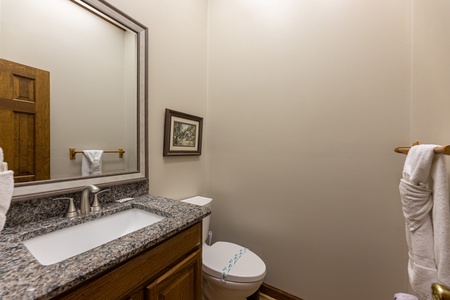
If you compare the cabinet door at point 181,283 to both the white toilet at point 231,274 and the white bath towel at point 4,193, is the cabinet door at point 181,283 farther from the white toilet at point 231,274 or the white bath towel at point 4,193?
the white bath towel at point 4,193

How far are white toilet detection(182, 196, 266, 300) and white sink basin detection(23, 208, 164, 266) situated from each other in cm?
58

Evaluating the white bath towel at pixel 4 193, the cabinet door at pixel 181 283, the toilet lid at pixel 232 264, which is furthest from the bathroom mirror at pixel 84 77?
the toilet lid at pixel 232 264

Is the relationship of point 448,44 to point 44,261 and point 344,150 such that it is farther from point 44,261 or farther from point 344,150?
point 44,261

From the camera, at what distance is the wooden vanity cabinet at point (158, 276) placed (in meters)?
0.58

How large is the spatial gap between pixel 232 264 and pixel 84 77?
1430mm

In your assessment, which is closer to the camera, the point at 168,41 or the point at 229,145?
the point at 168,41

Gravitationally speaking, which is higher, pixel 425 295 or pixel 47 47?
pixel 47 47

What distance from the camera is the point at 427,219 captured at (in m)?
Result: 0.67

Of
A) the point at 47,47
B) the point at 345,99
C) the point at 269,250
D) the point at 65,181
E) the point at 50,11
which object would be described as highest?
the point at 50,11

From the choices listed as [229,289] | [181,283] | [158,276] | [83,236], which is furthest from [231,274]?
[83,236]

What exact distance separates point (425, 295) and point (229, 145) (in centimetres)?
138

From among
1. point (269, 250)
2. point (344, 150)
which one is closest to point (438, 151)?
point (344, 150)

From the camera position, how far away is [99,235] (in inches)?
37.1

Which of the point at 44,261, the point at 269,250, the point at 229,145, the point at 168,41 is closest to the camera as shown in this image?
the point at 44,261
